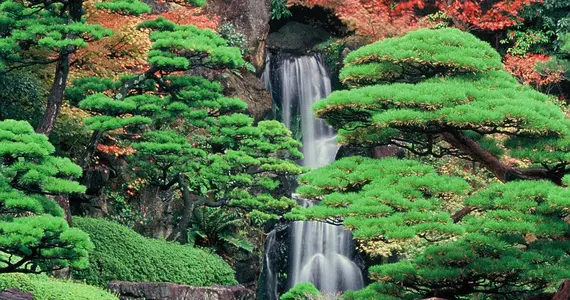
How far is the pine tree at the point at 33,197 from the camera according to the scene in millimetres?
9078

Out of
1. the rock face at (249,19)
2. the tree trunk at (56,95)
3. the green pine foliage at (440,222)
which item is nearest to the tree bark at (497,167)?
the green pine foliage at (440,222)

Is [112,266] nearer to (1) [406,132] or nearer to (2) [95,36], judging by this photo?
(2) [95,36]

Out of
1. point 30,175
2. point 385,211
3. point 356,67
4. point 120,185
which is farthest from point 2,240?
point 120,185

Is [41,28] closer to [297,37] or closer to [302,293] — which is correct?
[302,293]

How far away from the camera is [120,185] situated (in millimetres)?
18438

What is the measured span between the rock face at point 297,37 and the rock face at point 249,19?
8.40 feet

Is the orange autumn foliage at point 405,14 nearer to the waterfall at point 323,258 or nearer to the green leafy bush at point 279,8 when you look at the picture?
the green leafy bush at point 279,8

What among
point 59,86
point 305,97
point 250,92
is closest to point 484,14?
point 305,97

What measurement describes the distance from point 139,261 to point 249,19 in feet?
31.4

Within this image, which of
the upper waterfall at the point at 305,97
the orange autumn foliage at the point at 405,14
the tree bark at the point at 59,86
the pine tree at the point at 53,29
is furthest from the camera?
the upper waterfall at the point at 305,97

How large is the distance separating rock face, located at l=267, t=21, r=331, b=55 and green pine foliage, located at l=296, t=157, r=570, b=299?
15528 millimetres

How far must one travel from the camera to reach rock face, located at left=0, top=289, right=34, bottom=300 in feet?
35.4

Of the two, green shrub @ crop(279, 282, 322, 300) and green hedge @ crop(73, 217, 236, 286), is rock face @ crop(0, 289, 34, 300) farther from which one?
green shrub @ crop(279, 282, 322, 300)

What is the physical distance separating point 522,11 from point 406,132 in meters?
14.9
